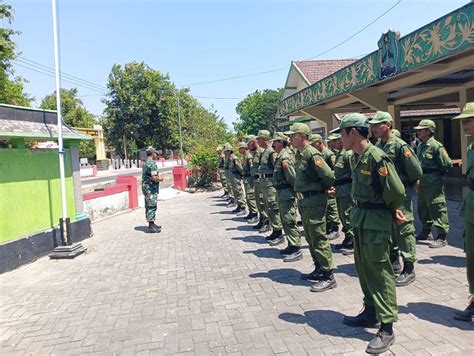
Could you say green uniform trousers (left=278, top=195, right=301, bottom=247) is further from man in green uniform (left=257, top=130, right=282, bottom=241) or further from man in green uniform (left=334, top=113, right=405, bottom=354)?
man in green uniform (left=334, top=113, right=405, bottom=354)

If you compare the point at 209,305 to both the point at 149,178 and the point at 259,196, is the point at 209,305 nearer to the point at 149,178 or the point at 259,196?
the point at 259,196

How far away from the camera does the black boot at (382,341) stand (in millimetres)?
3045

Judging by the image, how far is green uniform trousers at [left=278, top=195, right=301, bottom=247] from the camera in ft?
18.6

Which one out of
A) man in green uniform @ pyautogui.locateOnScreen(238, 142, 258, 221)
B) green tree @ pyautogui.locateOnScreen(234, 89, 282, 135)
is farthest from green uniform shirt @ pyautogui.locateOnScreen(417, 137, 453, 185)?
green tree @ pyautogui.locateOnScreen(234, 89, 282, 135)

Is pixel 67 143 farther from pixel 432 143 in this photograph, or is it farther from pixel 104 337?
pixel 432 143

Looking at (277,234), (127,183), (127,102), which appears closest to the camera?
(277,234)

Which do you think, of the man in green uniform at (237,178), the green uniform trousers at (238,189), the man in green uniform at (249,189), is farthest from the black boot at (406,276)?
the green uniform trousers at (238,189)

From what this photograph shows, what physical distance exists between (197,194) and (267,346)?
13263 millimetres

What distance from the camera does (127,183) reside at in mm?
12414

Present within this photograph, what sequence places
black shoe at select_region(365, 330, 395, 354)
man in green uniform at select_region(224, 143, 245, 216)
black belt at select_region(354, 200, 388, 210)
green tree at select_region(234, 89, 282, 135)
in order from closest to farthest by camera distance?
1. black shoe at select_region(365, 330, 395, 354)
2. black belt at select_region(354, 200, 388, 210)
3. man in green uniform at select_region(224, 143, 245, 216)
4. green tree at select_region(234, 89, 282, 135)

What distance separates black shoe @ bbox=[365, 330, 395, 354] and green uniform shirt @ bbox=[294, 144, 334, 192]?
183 centimetres

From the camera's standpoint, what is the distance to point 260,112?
71375 mm

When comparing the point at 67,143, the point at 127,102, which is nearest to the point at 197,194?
the point at 67,143

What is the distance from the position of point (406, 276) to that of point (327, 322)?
55.2 inches
